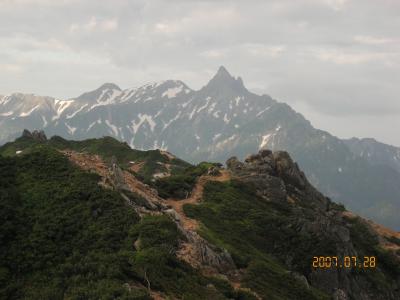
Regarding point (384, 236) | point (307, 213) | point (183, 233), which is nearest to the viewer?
point (183, 233)

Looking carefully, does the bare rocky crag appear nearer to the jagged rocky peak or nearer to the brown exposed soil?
the brown exposed soil

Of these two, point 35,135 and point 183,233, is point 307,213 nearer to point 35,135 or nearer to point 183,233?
point 183,233

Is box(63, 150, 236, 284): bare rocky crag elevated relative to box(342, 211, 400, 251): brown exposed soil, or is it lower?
elevated

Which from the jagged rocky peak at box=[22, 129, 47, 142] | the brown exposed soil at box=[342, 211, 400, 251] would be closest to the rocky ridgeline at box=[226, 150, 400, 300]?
the brown exposed soil at box=[342, 211, 400, 251]

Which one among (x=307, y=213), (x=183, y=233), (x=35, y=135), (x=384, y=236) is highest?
(x=35, y=135)

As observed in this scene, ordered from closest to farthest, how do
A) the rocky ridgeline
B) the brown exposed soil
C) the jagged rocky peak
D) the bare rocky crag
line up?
the bare rocky crag → the rocky ridgeline → the brown exposed soil → the jagged rocky peak

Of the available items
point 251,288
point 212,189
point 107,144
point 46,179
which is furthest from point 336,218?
point 107,144

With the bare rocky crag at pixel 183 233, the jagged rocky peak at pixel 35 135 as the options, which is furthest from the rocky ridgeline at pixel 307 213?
the jagged rocky peak at pixel 35 135

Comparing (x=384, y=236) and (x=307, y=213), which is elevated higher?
(x=307, y=213)

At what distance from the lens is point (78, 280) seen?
32219mm

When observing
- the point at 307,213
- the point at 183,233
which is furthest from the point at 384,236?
the point at 183,233

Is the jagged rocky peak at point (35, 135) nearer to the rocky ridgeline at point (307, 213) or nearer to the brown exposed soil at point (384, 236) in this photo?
the rocky ridgeline at point (307, 213)

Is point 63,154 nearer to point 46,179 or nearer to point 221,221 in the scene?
point 46,179

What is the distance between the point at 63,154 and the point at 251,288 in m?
27.9
